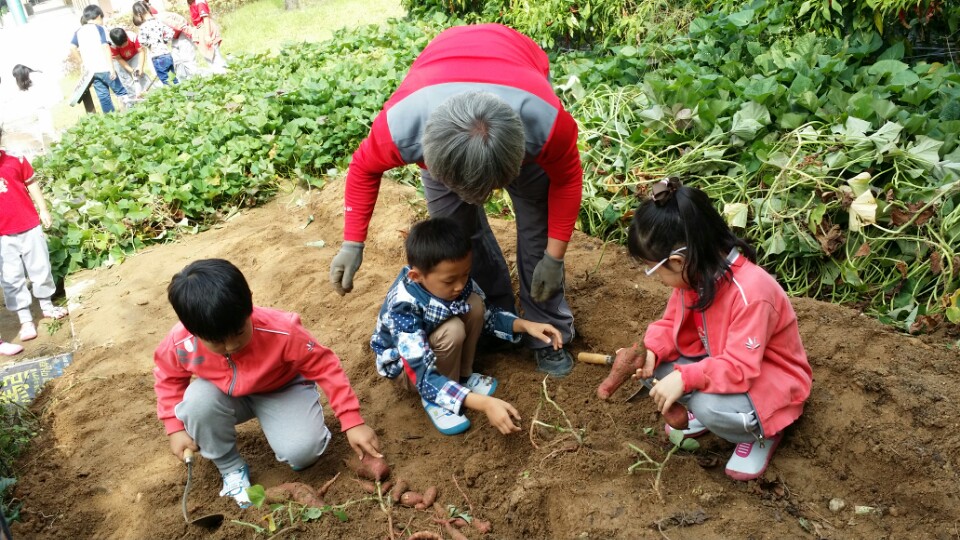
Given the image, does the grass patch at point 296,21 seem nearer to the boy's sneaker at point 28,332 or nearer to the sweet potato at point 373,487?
the boy's sneaker at point 28,332

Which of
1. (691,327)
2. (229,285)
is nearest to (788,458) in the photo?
(691,327)

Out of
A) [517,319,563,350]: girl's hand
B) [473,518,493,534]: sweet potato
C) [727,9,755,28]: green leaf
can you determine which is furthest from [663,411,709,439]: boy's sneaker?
[727,9,755,28]: green leaf

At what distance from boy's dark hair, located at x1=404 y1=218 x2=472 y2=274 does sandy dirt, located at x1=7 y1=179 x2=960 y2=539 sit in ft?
2.15

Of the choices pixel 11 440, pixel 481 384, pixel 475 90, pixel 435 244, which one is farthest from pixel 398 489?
pixel 11 440

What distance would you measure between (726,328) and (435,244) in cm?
96

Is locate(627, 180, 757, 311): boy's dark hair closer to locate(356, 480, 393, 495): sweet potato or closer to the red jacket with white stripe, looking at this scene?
the red jacket with white stripe

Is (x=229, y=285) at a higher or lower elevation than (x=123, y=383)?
higher

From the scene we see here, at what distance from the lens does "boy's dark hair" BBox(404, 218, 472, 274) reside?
8.04ft

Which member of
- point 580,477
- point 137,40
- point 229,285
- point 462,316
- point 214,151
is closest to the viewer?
point 229,285

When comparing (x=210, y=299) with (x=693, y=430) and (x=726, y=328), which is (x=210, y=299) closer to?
(x=726, y=328)

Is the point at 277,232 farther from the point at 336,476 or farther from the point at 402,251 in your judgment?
the point at 336,476

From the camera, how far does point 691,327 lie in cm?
243

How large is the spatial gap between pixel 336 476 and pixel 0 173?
320 cm

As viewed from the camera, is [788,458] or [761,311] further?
[788,458]
